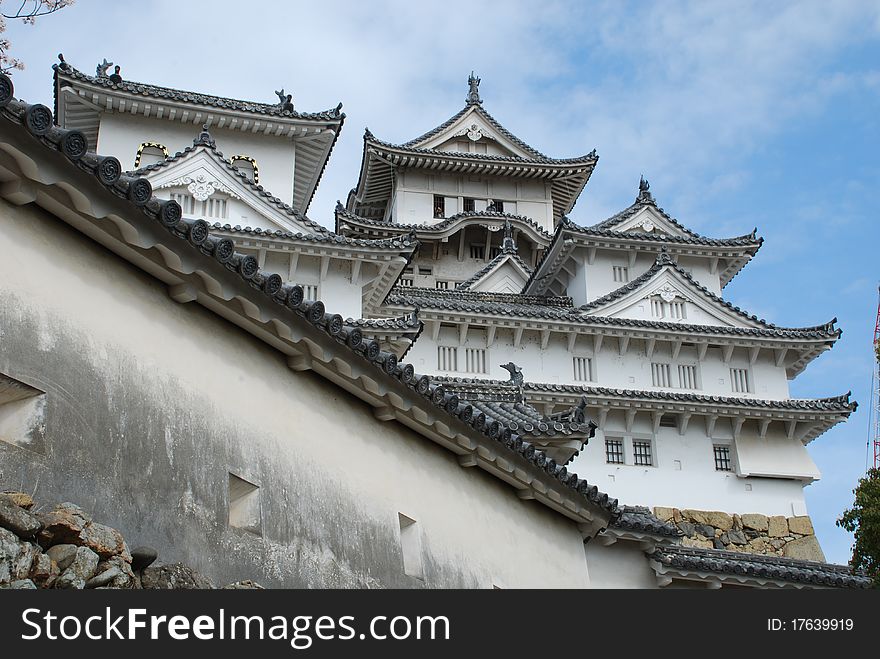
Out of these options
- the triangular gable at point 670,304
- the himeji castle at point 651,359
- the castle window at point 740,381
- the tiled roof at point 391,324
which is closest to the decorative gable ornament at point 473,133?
the himeji castle at point 651,359

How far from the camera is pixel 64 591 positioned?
22.4 feet

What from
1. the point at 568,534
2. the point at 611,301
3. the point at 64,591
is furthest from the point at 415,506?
the point at 611,301

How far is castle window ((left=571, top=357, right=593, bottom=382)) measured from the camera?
36.3 m

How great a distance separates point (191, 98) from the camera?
32.2 meters

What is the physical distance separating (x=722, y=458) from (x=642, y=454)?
9.17 ft

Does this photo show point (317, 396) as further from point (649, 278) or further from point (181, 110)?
point (649, 278)

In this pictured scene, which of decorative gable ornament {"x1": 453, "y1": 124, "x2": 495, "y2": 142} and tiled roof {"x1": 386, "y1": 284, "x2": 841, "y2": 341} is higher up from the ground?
decorative gable ornament {"x1": 453, "y1": 124, "x2": 495, "y2": 142}

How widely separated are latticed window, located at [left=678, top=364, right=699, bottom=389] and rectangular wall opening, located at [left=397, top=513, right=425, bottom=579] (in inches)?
1020

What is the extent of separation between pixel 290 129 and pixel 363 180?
2036 cm

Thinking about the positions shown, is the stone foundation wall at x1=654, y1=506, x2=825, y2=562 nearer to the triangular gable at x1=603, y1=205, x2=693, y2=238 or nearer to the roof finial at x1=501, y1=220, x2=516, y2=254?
the triangular gable at x1=603, y1=205, x2=693, y2=238

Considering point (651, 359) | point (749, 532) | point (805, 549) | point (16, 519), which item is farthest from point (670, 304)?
point (16, 519)

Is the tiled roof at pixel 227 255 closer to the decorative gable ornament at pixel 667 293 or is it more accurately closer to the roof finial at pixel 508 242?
the decorative gable ornament at pixel 667 293

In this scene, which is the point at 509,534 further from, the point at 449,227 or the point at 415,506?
the point at 449,227

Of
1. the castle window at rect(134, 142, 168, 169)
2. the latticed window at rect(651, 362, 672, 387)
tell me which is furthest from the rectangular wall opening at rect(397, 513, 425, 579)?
the latticed window at rect(651, 362, 672, 387)
